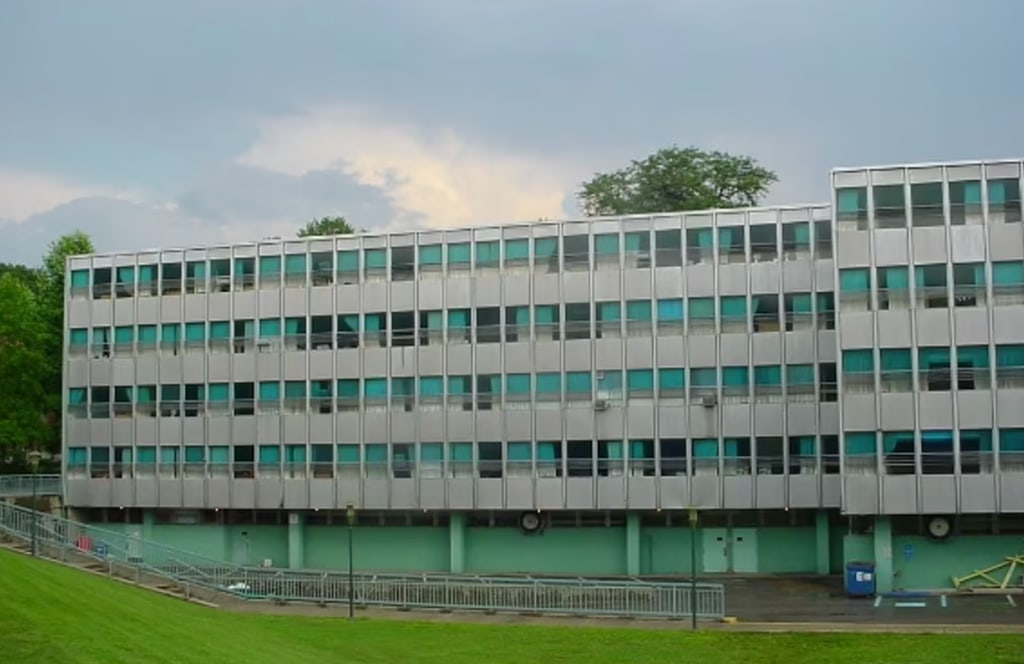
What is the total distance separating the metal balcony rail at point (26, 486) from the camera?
213 ft

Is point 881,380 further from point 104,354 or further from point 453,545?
point 104,354

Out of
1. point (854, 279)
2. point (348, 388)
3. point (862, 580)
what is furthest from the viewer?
point (348, 388)

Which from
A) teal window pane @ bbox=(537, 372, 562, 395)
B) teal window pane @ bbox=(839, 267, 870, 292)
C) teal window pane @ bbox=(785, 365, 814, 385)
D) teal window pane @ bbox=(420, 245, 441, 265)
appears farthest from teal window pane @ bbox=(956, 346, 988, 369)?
teal window pane @ bbox=(420, 245, 441, 265)

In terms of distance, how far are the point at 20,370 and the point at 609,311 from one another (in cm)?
3689

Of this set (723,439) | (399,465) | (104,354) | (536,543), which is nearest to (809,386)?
(723,439)

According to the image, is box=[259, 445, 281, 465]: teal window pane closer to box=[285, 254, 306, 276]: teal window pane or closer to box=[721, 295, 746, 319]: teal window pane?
box=[285, 254, 306, 276]: teal window pane

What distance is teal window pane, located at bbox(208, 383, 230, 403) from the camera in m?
62.7

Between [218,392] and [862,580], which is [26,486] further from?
[862,580]

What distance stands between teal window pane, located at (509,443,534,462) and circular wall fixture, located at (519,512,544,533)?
9.16ft

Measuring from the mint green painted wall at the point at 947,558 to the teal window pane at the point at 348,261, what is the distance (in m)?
28.3

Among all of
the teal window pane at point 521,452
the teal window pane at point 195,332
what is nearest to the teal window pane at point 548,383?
the teal window pane at point 521,452

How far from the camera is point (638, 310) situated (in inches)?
2218

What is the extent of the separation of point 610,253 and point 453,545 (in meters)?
15.8

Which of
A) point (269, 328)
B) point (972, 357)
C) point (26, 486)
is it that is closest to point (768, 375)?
point (972, 357)
